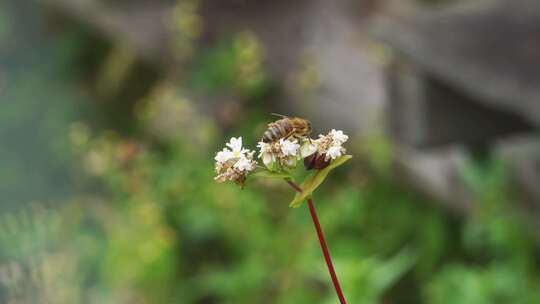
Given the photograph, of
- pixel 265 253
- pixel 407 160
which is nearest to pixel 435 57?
pixel 407 160

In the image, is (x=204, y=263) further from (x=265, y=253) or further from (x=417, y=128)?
(x=417, y=128)

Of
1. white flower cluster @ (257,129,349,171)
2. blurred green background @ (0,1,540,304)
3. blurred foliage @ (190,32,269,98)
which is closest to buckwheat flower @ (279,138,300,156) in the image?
white flower cluster @ (257,129,349,171)

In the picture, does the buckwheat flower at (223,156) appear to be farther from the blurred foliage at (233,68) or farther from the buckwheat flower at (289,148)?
the blurred foliage at (233,68)

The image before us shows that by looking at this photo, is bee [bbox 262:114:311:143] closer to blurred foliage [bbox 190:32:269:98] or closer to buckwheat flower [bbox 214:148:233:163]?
buckwheat flower [bbox 214:148:233:163]

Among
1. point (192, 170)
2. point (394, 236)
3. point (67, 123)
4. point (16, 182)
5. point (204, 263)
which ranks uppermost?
→ point (67, 123)

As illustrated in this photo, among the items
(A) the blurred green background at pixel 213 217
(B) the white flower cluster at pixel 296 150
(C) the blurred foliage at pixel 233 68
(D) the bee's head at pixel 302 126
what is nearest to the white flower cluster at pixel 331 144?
(B) the white flower cluster at pixel 296 150

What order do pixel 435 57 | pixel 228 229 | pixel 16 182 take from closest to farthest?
pixel 435 57 < pixel 228 229 < pixel 16 182
